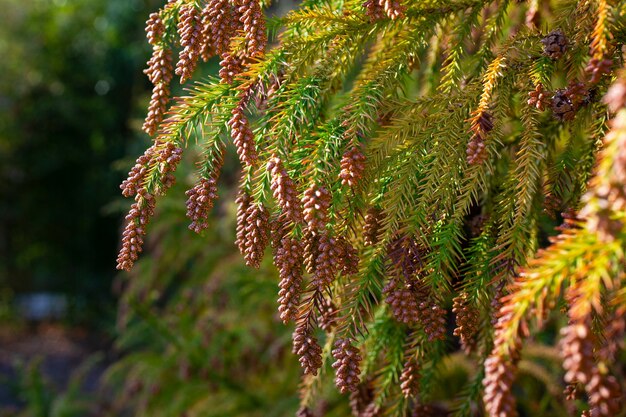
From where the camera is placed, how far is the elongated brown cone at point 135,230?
1175 mm

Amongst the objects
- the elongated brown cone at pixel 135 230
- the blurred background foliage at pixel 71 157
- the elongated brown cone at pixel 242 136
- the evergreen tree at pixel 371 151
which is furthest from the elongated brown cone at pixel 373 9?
the blurred background foliage at pixel 71 157

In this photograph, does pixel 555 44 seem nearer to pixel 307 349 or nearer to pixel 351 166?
pixel 351 166

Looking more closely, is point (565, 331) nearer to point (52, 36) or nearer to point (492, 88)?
point (492, 88)

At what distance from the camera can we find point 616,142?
2.52 ft

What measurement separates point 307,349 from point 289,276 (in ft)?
0.44

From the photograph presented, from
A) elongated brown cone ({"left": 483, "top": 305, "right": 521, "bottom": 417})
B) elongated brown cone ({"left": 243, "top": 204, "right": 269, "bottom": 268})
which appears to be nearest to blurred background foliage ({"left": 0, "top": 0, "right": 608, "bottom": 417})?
elongated brown cone ({"left": 243, "top": 204, "right": 269, "bottom": 268})

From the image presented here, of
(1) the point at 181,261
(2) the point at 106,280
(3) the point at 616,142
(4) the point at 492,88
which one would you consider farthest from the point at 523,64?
(2) the point at 106,280

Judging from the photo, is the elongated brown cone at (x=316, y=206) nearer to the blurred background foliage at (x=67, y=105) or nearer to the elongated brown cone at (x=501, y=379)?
the elongated brown cone at (x=501, y=379)

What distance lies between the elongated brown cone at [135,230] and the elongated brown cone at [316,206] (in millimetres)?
313

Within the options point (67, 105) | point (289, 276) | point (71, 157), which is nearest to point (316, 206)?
point (289, 276)

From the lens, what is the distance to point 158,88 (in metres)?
1.30

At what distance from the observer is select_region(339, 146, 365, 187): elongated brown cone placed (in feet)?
3.65

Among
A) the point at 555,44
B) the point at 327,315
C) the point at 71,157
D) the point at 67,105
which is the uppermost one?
the point at 67,105

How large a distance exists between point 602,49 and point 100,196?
6893 millimetres
